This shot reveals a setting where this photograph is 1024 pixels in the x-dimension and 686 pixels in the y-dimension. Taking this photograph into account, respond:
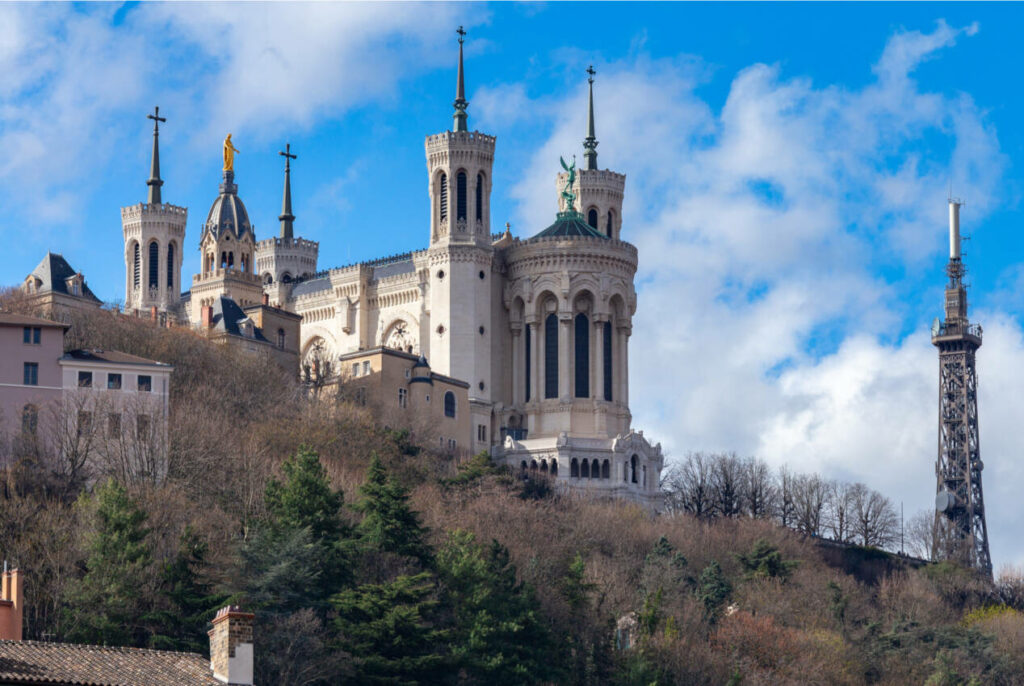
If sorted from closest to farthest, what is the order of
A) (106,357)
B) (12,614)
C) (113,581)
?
(12,614) < (113,581) < (106,357)

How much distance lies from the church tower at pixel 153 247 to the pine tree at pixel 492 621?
227 ft

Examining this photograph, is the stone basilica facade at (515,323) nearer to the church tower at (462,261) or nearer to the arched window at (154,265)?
the church tower at (462,261)

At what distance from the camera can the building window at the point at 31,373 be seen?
75.9 m

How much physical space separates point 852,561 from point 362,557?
50.9 m

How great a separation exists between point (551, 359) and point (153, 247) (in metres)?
32.5

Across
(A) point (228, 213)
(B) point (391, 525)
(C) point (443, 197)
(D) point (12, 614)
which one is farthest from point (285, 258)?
(D) point (12, 614)

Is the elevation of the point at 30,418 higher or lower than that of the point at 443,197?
lower

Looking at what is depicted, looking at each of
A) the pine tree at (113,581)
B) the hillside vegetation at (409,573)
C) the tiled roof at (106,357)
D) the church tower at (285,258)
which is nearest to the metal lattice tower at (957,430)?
the hillside vegetation at (409,573)

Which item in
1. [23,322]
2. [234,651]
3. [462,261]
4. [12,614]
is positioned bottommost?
[234,651]

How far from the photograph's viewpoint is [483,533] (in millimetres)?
72312

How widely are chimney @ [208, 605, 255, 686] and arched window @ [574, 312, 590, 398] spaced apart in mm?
73380

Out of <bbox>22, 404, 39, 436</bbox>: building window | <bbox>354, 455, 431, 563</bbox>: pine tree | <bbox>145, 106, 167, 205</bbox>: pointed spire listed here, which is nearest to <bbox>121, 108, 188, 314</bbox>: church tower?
<bbox>145, 106, 167, 205</bbox>: pointed spire

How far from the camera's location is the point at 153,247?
424ft

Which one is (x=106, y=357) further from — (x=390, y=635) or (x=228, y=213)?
(x=228, y=213)
